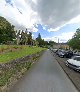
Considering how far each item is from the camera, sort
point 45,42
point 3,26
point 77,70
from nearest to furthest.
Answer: point 77,70 → point 3,26 → point 45,42

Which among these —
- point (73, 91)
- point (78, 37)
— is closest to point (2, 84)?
point (73, 91)

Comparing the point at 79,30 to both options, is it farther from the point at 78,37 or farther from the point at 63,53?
the point at 63,53

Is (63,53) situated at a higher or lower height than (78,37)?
lower

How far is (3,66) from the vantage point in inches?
510

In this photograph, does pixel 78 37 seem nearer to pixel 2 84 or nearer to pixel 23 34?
pixel 23 34

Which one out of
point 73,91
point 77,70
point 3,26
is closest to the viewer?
point 73,91

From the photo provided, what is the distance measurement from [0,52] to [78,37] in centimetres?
4485

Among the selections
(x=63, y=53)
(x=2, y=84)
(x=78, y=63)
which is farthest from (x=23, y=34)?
(x=2, y=84)

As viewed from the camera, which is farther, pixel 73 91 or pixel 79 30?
pixel 79 30

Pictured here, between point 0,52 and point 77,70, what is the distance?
34.8 ft

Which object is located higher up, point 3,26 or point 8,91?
point 3,26

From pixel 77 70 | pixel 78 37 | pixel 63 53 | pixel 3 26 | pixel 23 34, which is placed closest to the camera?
pixel 77 70

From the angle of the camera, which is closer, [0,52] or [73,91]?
[73,91]

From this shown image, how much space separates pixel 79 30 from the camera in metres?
65.4
